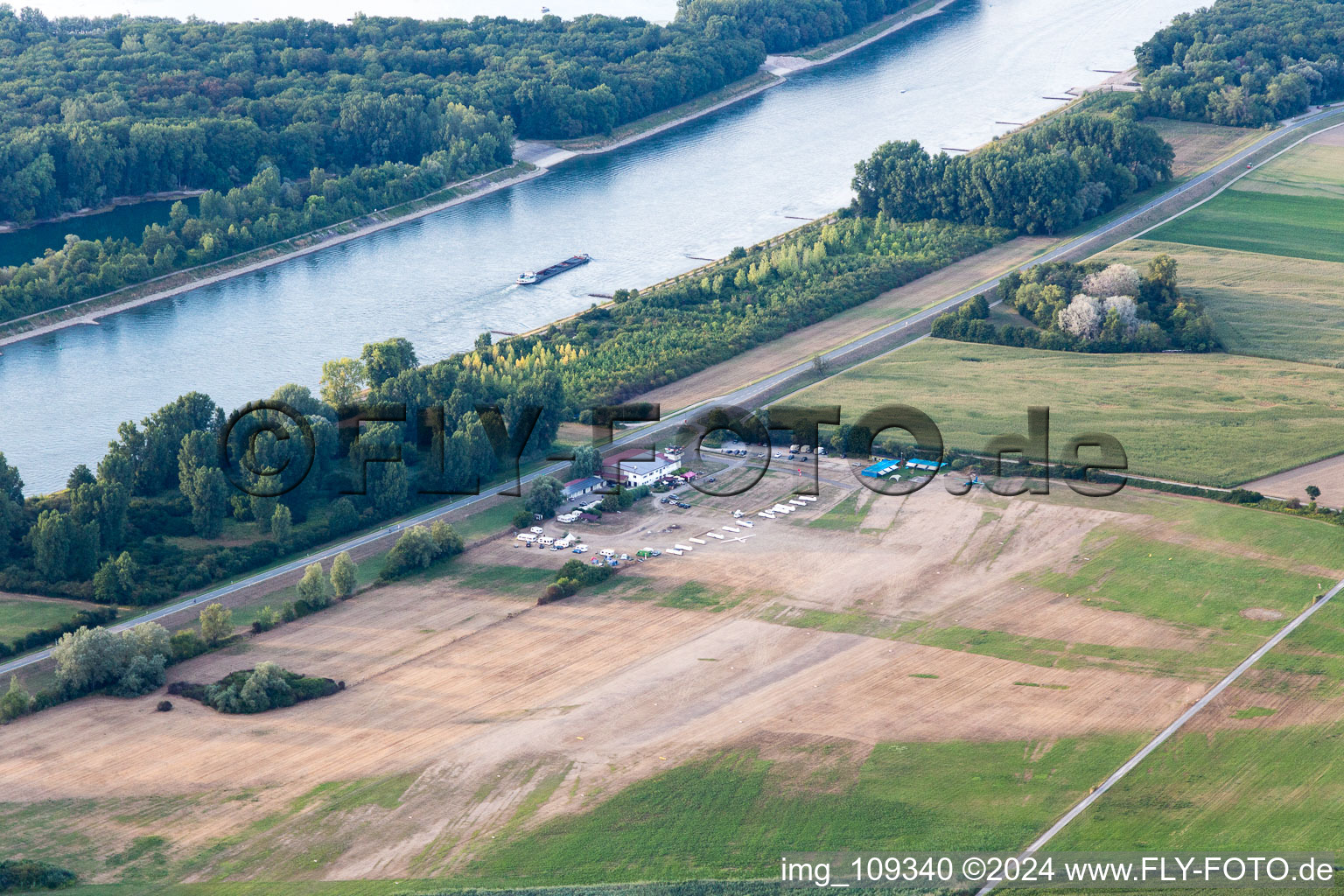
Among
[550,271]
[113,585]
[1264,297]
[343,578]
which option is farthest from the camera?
[550,271]

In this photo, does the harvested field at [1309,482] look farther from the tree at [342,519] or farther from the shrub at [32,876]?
the shrub at [32,876]

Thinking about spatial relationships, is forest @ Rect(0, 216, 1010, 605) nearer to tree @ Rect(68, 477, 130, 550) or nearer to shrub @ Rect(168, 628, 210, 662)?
tree @ Rect(68, 477, 130, 550)

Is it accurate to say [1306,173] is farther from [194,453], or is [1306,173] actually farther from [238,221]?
[194,453]

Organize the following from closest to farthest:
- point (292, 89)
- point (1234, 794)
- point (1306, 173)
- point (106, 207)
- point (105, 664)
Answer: point (1234, 794) < point (105, 664) < point (106, 207) < point (1306, 173) < point (292, 89)

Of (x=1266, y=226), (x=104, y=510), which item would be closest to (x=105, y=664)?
(x=104, y=510)

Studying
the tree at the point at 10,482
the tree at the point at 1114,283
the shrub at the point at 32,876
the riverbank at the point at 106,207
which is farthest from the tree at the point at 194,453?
the riverbank at the point at 106,207

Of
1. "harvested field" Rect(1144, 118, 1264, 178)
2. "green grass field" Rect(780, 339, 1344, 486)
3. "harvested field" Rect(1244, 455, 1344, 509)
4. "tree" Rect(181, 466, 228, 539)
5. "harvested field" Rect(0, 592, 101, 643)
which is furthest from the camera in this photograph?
"harvested field" Rect(1144, 118, 1264, 178)

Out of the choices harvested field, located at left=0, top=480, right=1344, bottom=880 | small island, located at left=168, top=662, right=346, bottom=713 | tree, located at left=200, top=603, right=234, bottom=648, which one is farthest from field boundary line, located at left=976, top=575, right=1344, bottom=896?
tree, located at left=200, top=603, right=234, bottom=648
